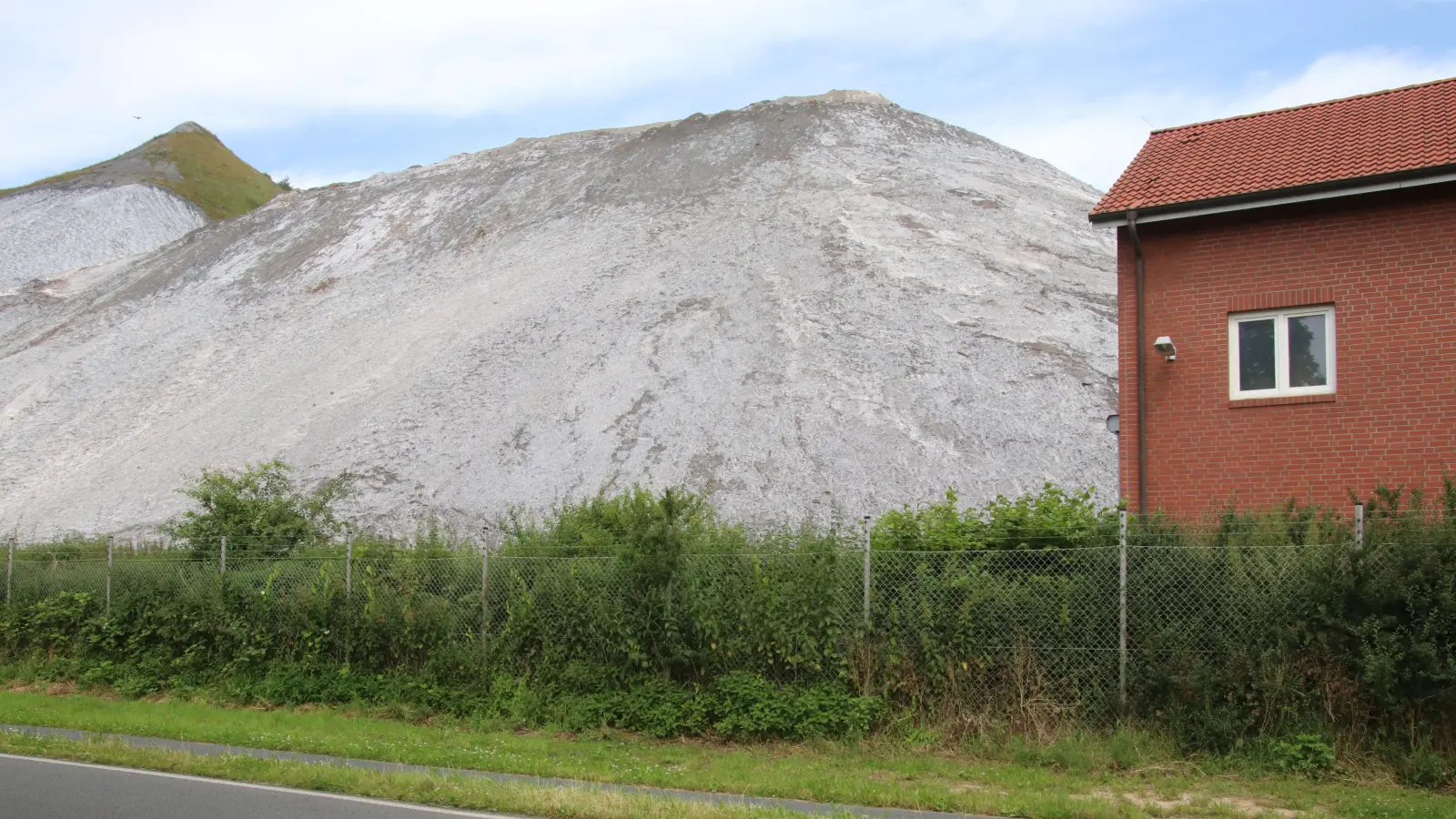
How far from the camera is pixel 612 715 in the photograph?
41.1 ft

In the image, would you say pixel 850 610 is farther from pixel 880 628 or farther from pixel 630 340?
pixel 630 340

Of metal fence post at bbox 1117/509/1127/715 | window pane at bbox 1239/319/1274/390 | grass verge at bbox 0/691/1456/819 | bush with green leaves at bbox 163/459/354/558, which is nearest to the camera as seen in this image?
grass verge at bbox 0/691/1456/819

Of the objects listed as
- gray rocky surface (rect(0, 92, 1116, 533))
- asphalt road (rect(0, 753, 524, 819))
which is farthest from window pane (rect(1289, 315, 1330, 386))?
asphalt road (rect(0, 753, 524, 819))

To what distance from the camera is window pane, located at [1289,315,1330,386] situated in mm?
14266

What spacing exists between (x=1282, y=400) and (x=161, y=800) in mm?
12185

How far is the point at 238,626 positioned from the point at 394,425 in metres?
16.6

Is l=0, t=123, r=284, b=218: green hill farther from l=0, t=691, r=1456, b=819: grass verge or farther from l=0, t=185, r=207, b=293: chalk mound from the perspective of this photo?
l=0, t=691, r=1456, b=819: grass verge

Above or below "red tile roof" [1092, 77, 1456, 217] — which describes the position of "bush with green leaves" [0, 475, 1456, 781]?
below

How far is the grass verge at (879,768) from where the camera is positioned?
29.1 feet

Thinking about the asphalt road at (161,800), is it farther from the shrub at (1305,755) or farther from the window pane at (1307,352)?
the window pane at (1307,352)

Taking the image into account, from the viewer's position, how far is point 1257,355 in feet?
48.0

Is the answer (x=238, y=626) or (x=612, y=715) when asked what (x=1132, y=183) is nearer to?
(x=612, y=715)

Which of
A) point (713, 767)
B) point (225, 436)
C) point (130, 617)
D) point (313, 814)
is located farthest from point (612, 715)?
point (225, 436)

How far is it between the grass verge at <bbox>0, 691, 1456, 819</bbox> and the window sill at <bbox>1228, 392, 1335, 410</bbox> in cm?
568
